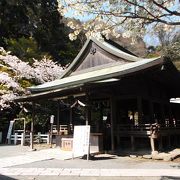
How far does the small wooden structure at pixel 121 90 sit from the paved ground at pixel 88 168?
231 centimetres

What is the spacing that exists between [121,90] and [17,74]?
12.6m

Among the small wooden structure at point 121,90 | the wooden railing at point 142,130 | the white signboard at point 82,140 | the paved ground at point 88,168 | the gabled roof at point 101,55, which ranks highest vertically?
the gabled roof at point 101,55

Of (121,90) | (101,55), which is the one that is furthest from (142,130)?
(101,55)

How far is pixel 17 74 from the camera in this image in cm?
2672

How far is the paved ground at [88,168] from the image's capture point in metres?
9.72

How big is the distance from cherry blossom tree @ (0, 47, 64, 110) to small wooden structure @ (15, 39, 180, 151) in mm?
4350

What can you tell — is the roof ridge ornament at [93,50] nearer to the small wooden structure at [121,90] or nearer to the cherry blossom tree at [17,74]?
the small wooden structure at [121,90]

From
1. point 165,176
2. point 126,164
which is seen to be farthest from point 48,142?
point 165,176

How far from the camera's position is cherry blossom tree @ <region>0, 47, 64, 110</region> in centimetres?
2495

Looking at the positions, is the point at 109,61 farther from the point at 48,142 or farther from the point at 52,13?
the point at 52,13

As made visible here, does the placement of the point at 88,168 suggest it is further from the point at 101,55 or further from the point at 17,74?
the point at 17,74

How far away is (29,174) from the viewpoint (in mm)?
10227

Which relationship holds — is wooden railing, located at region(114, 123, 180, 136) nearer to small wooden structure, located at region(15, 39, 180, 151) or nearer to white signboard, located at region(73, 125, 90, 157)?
small wooden structure, located at region(15, 39, 180, 151)

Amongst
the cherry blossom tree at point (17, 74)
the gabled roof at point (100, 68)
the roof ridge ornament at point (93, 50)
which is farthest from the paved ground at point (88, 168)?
the cherry blossom tree at point (17, 74)
